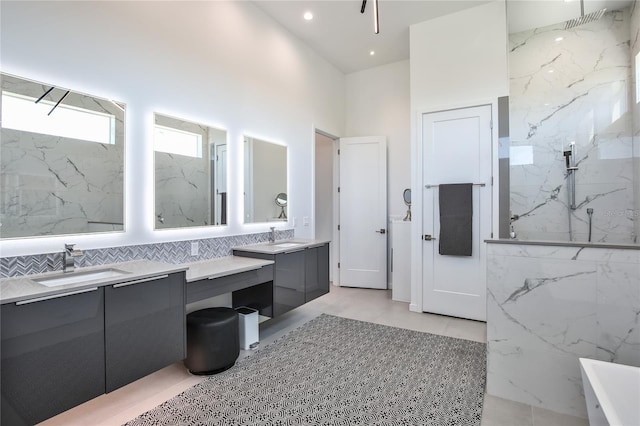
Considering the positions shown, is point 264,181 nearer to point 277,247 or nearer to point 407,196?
point 277,247

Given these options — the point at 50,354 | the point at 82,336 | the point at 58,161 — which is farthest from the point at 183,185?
the point at 50,354

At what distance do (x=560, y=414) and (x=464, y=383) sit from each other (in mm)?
570

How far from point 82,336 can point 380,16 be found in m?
4.15

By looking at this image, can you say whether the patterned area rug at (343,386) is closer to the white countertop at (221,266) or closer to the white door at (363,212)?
the white countertop at (221,266)

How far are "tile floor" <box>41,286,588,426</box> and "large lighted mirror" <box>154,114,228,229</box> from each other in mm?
1209

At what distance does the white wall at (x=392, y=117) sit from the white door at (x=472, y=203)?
997 mm

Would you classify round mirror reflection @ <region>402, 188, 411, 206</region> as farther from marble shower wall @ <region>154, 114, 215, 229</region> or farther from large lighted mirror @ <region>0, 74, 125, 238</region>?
large lighted mirror @ <region>0, 74, 125, 238</region>

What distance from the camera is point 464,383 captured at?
2.37 m

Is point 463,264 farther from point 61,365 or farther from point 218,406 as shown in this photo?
point 61,365

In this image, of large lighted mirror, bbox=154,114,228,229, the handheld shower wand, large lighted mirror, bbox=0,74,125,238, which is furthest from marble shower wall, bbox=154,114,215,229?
the handheld shower wand

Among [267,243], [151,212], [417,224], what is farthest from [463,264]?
[151,212]

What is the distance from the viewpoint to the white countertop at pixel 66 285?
1.53 metres

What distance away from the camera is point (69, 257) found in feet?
6.76

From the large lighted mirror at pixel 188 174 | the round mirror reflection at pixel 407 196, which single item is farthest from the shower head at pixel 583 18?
the large lighted mirror at pixel 188 174
